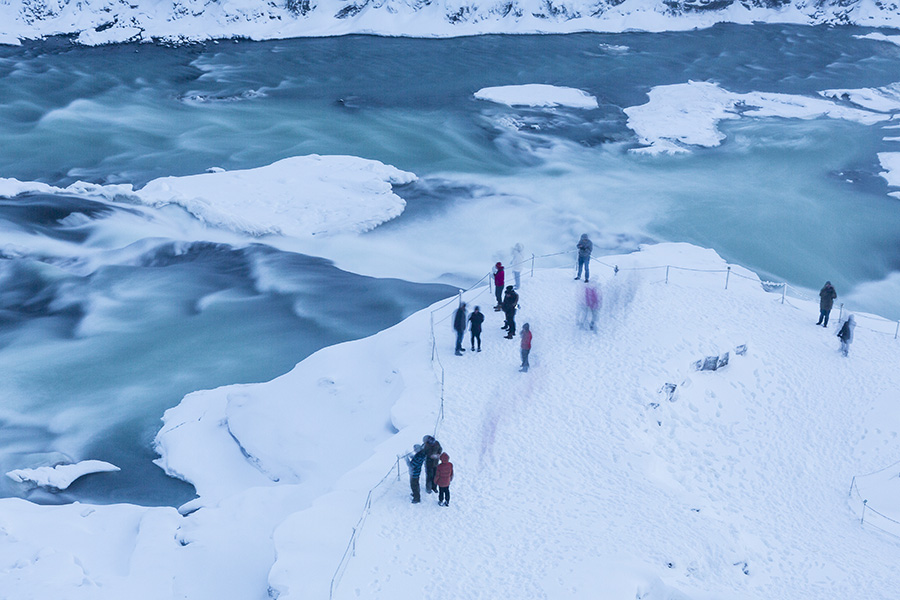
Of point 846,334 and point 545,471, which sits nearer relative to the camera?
point 545,471

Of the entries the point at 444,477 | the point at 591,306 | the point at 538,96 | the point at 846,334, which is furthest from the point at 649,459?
the point at 538,96

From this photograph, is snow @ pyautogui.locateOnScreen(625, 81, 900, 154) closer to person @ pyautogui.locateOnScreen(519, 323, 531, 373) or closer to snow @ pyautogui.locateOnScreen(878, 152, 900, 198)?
snow @ pyautogui.locateOnScreen(878, 152, 900, 198)

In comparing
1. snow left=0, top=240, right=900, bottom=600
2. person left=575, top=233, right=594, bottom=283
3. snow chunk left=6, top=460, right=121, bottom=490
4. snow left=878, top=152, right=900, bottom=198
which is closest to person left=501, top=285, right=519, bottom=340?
snow left=0, top=240, right=900, bottom=600

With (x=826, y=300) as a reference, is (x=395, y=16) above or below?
above

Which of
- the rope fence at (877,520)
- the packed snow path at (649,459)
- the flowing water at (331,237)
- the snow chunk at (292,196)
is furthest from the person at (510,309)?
the snow chunk at (292,196)

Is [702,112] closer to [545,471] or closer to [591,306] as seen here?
[591,306]

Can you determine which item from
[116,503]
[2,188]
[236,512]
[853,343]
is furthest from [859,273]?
[2,188]
